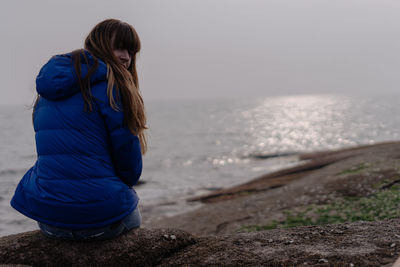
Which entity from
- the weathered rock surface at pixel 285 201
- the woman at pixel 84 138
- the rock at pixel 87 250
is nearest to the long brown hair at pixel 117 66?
the woman at pixel 84 138

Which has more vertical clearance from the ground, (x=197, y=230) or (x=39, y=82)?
(x=39, y=82)

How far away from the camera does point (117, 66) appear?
12.0 feet

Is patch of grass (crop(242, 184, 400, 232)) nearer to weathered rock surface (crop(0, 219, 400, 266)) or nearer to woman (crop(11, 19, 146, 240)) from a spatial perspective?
weathered rock surface (crop(0, 219, 400, 266))

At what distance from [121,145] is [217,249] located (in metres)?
1.78

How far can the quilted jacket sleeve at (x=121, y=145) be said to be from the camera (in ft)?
11.4

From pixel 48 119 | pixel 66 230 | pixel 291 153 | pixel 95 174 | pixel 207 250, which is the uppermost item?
pixel 48 119

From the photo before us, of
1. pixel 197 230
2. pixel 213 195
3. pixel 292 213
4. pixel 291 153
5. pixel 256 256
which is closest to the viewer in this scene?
pixel 256 256

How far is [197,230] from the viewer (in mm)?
12922

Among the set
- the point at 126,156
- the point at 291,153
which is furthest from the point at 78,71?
the point at 291,153

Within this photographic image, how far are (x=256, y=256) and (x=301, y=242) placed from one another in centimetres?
71

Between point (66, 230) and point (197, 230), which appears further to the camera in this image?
point (197, 230)

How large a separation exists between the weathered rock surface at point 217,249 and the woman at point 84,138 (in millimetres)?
479

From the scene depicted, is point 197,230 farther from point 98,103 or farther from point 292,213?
point 98,103

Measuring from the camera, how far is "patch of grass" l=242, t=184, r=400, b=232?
353 inches
